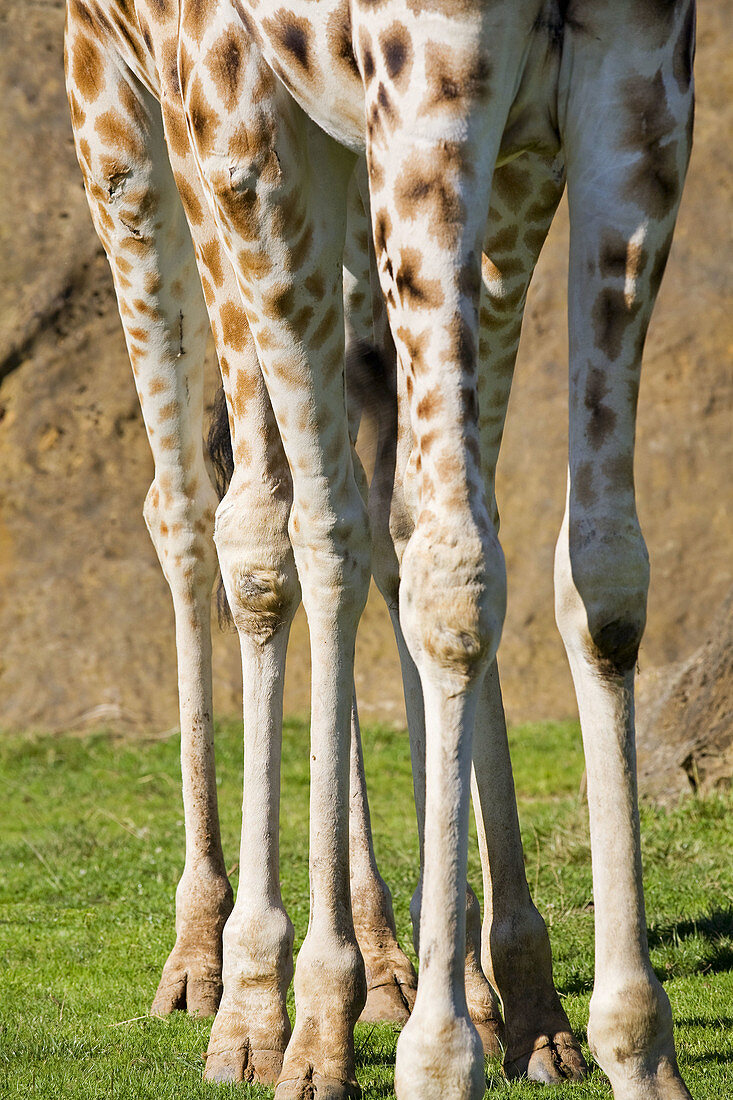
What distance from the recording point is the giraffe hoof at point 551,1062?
2479 millimetres

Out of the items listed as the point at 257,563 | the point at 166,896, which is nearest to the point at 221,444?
the point at 257,563

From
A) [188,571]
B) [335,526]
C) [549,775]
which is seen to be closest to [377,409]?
[335,526]

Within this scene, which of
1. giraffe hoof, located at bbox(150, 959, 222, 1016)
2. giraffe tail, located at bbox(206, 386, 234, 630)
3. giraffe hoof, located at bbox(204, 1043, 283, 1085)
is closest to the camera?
giraffe hoof, located at bbox(204, 1043, 283, 1085)

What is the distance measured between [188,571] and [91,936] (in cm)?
120

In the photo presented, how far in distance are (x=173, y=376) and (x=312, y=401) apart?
1.21 meters

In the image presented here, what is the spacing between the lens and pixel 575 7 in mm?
1996

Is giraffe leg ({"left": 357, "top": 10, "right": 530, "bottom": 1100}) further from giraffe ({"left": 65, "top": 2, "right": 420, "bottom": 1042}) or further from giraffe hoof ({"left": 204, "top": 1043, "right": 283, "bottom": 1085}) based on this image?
giraffe ({"left": 65, "top": 2, "right": 420, "bottom": 1042})

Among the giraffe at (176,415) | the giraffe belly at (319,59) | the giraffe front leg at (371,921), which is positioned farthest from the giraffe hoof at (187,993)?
the giraffe belly at (319,59)

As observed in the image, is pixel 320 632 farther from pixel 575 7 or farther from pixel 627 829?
pixel 575 7

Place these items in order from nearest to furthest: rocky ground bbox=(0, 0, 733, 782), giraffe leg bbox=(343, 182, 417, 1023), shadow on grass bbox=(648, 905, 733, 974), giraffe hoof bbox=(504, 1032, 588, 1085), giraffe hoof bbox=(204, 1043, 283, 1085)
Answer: giraffe hoof bbox=(504, 1032, 588, 1085)
giraffe hoof bbox=(204, 1043, 283, 1085)
giraffe leg bbox=(343, 182, 417, 1023)
shadow on grass bbox=(648, 905, 733, 974)
rocky ground bbox=(0, 0, 733, 782)

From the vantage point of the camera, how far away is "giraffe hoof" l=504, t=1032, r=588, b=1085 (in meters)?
2.48

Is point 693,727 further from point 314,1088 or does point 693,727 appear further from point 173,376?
point 314,1088

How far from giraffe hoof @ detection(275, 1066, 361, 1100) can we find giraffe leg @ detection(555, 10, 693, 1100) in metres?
0.55

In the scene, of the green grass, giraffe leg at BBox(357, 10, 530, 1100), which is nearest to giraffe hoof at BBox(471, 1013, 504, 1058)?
the green grass
